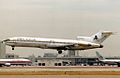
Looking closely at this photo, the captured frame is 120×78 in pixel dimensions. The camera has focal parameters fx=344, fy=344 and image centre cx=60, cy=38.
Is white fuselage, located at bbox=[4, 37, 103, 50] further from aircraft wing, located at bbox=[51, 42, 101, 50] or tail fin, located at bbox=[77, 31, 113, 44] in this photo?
tail fin, located at bbox=[77, 31, 113, 44]

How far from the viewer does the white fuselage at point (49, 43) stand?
147m

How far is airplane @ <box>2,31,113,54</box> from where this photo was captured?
482 feet

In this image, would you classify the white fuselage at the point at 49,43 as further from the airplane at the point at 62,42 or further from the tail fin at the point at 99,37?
the tail fin at the point at 99,37

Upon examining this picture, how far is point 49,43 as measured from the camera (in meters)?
152

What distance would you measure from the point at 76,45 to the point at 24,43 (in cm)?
2410

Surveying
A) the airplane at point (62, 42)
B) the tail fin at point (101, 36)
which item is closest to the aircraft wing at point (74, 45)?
the airplane at point (62, 42)

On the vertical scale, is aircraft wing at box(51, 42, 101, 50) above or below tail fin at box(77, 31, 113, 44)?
below

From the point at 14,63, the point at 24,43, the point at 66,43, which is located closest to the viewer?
the point at 24,43

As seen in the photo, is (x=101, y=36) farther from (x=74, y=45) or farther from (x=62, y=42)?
(x=62, y=42)

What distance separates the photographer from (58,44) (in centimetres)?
15575

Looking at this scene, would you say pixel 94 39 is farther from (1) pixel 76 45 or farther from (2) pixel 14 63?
(2) pixel 14 63

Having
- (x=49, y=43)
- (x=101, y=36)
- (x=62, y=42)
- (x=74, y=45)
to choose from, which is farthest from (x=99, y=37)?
(x=49, y=43)

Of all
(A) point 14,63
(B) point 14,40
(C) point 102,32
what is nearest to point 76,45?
(C) point 102,32

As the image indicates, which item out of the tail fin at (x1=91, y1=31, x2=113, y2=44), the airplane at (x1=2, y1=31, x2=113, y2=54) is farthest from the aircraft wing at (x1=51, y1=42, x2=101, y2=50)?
the tail fin at (x1=91, y1=31, x2=113, y2=44)
